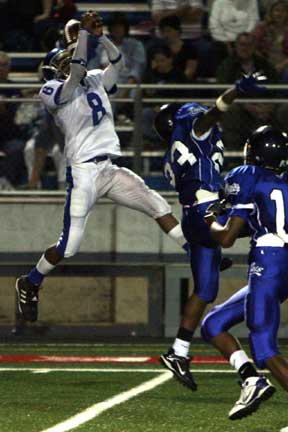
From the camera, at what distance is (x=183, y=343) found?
800 cm

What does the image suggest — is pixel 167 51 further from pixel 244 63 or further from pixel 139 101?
pixel 139 101

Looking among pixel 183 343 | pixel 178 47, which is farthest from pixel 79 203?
Answer: pixel 178 47

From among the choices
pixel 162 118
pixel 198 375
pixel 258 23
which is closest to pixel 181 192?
pixel 162 118

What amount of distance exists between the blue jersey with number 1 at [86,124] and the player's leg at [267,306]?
9.88 ft

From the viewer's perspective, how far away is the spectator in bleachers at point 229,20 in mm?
12978

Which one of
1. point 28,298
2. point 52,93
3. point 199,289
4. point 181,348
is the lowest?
point 28,298

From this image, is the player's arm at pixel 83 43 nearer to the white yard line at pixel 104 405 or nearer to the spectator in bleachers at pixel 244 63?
the white yard line at pixel 104 405

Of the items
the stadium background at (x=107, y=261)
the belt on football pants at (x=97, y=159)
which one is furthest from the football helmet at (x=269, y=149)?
the stadium background at (x=107, y=261)

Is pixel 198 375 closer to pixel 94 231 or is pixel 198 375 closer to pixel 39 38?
pixel 94 231

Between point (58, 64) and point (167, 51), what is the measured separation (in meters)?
3.30

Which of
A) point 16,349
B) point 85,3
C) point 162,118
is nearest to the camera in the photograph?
point 162,118

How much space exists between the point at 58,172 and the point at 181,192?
10.2 ft

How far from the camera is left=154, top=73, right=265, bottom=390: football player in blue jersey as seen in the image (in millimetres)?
8078

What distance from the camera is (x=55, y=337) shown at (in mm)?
10727
